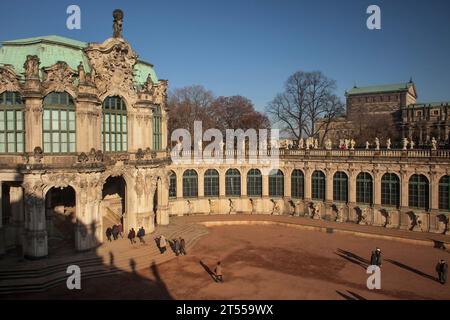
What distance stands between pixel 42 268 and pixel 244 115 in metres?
60.6

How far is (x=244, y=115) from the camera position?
7975 centimetres

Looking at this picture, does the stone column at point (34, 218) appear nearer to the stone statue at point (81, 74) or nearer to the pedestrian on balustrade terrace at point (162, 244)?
the stone statue at point (81, 74)

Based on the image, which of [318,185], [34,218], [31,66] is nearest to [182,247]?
[34,218]

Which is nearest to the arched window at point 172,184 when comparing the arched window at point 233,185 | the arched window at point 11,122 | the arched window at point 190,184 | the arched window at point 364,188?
the arched window at point 190,184

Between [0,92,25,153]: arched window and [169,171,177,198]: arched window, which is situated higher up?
[0,92,25,153]: arched window

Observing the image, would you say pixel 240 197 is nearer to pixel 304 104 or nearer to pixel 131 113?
pixel 131 113

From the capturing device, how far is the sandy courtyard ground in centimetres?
2189

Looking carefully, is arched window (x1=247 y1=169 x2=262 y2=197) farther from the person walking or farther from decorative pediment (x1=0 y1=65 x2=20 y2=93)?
decorative pediment (x1=0 y1=65 x2=20 y2=93)

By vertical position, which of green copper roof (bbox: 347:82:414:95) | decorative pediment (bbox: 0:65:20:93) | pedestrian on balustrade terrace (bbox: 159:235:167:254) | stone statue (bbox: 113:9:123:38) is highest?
green copper roof (bbox: 347:82:414:95)

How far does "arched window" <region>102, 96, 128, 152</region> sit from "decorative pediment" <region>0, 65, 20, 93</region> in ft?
21.2

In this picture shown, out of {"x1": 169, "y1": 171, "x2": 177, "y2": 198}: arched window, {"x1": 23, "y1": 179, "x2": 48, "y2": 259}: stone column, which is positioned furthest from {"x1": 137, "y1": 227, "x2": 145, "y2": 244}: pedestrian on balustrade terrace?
{"x1": 169, "y1": 171, "x2": 177, "y2": 198}: arched window

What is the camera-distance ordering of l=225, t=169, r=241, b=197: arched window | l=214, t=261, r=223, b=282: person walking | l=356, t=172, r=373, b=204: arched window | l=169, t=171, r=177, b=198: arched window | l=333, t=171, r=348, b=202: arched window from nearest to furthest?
l=214, t=261, r=223, b=282: person walking, l=356, t=172, r=373, b=204: arched window, l=333, t=171, r=348, b=202: arched window, l=169, t=171, r=177, b=198: arched window, l=225, t=169, r=241, b=197: arched window

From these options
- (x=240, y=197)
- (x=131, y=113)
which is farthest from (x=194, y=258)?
(x=240, y=197)

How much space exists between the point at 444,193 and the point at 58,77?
3437 cm
